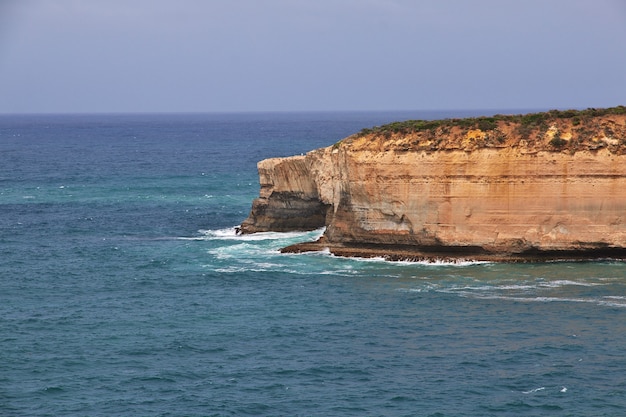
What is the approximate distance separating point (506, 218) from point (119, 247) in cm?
2408

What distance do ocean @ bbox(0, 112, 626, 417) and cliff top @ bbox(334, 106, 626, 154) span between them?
6404 mm

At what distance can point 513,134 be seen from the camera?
5522 centimetres

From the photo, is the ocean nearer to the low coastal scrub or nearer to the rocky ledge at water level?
the rocky ledge at water level

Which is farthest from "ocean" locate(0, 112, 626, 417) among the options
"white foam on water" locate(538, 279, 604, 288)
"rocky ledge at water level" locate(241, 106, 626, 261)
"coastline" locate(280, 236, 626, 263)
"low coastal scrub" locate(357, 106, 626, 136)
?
"low coastal scrub" locate(357, 106, 626, 136)

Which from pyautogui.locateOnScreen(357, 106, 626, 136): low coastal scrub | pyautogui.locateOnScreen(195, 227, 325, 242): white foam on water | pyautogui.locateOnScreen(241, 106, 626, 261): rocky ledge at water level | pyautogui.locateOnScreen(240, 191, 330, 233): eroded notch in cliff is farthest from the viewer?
pyautogui.locateOnScreen(240, 191, 330, 233): eroded notch in cliff

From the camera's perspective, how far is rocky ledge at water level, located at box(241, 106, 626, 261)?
5341 centimetres

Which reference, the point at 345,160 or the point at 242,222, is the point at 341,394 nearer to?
the point at 345,160

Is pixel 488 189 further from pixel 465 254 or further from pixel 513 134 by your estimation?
pixel 465 254

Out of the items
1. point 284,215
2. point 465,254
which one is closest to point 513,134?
point 465,254

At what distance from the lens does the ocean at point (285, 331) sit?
3438 centimetres

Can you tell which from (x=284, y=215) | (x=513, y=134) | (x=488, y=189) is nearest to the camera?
(x=488, y=189)

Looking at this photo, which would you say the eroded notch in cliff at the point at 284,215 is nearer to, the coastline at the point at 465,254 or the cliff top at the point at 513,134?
the cliff top at the point at 513,134

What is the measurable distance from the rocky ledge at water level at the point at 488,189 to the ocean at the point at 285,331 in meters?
1.46

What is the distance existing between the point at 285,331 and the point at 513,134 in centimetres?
1972
